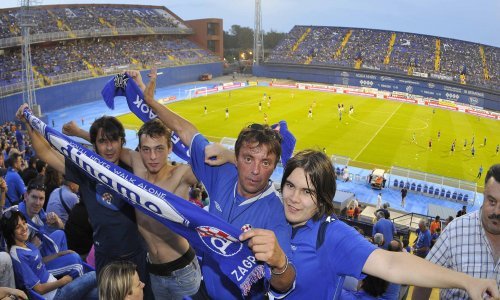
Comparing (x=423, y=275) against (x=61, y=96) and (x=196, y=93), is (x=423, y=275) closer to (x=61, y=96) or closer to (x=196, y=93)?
(x=61, y=96)

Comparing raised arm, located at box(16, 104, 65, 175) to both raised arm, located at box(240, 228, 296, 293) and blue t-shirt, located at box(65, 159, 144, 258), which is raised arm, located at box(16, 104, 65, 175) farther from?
raised arm, located at box(240, 228, 296, 293)

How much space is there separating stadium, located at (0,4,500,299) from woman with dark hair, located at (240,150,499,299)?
39.7 ft

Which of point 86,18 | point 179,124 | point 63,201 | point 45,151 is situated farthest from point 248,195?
point 86,18

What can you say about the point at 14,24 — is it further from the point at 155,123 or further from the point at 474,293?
the point at 474,293

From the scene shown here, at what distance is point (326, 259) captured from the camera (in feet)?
8.58

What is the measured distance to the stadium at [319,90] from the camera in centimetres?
2795

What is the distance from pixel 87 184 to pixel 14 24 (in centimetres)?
5083

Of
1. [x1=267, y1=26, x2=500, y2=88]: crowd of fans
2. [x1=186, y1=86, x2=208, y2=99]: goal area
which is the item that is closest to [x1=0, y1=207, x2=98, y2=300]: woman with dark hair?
[x1=186, y1=86, x2=208, y2=99]: goal area

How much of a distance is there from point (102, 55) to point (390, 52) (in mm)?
48700

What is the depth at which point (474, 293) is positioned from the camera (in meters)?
2.24

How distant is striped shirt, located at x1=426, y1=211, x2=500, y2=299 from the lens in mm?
3402

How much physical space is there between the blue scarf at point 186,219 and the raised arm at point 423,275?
0.87 m

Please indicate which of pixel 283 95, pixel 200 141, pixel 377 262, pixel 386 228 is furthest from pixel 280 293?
pixel 283 95

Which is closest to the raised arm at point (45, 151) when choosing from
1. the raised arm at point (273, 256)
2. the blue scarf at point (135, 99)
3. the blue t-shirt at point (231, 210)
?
the blue scarf at point (135, 99)
